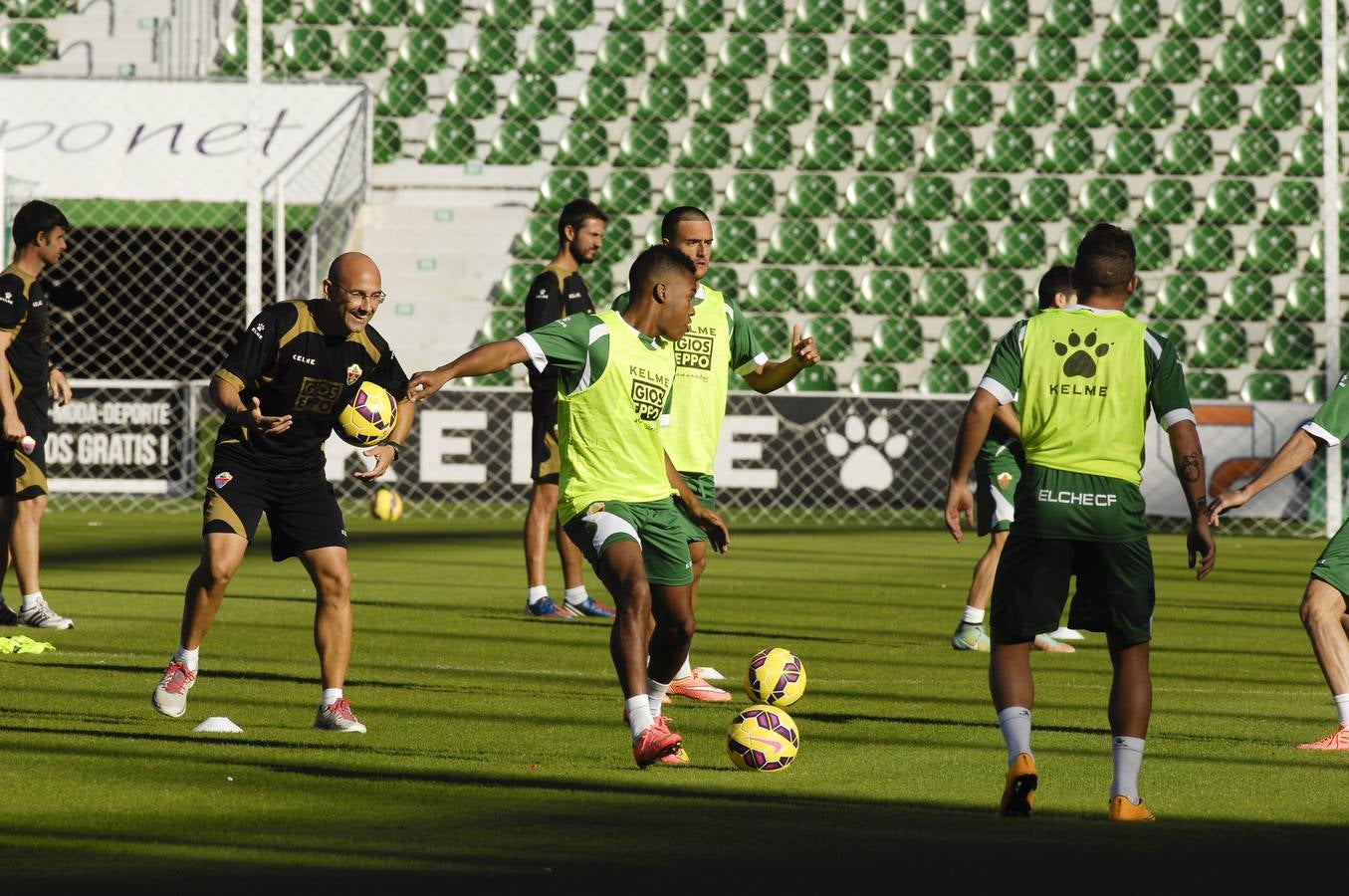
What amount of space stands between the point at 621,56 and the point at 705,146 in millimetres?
1622

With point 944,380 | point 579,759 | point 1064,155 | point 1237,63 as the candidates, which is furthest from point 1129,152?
point 579,759

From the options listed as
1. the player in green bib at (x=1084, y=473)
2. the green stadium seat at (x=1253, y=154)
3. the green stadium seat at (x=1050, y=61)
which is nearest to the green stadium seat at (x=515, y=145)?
the green stadium seat at (x=1050, y=61)

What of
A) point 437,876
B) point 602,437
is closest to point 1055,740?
point 602,437

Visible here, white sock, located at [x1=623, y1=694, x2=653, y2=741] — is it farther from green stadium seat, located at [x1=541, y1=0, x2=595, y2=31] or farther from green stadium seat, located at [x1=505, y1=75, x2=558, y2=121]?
green stadium seat, located at [x1=541, y1=0, x2=595, y2=31]

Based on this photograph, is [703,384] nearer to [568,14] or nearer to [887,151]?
[887,151]

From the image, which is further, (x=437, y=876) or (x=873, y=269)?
(x=873, y=269)

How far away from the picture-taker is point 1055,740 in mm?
7215

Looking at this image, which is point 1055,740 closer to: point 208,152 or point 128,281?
point 208,152

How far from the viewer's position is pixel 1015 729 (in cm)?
561

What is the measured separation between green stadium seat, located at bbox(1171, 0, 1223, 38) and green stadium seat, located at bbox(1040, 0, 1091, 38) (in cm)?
109

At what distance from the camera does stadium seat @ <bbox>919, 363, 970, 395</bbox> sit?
23234 mm

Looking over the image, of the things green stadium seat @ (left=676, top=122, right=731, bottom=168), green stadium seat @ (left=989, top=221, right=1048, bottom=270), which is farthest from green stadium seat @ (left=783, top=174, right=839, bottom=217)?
green stadium seat @ (left=989, top=221, right=1048, bottom=270)

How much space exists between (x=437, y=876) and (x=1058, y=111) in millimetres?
21634

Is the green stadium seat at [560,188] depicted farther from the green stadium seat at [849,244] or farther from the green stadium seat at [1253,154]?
the green stadium seat at [1253,154]
